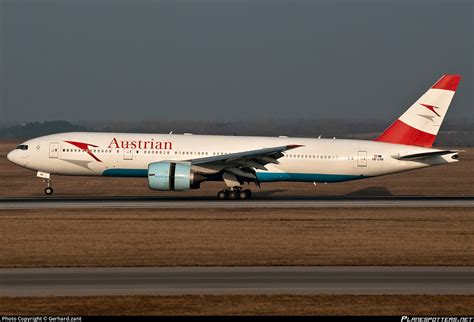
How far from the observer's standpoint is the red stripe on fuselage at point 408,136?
50.6 meters

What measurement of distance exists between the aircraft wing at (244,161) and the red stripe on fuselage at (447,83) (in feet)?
34.7

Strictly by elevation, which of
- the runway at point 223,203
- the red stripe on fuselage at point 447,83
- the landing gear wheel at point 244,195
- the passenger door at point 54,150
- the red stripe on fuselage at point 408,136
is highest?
the red stripe on fuselage at point 447,83

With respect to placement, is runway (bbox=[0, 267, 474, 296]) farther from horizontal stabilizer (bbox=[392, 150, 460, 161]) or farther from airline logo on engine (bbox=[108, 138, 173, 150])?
→ airline logo on engine (bbox=[108, 138, 173, 150])

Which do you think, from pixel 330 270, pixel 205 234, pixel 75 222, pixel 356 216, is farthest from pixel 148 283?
pixel 356 216

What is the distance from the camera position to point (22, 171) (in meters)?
79.4

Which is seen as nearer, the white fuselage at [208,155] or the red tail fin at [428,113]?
the white fuselage at [208,155]

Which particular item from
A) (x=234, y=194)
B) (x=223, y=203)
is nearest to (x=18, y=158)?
(x=234, y=194)

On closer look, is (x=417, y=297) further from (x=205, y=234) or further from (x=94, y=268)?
(x=205, y=234)

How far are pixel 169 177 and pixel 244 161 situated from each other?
15.6 feet

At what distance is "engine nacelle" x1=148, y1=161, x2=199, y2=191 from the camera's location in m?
45.4

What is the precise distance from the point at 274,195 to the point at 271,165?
4750mm

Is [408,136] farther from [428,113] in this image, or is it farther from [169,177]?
[169,177]

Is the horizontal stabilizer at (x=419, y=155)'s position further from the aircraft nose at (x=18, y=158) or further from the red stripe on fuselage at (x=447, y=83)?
the aircraft nose at (x=18, y=158)

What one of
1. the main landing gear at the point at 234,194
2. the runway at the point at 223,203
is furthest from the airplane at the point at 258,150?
the runway at the point at 223,203
